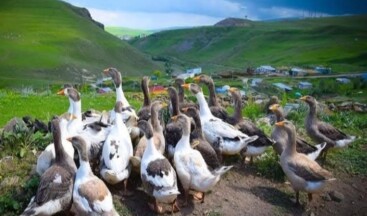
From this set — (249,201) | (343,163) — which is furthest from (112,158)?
(343,163)

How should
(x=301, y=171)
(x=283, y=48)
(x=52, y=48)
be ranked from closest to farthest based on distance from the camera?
(x=301, y=171)
(x=52, y=48)
(x=283, y=48)

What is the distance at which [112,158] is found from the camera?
9.95 meters

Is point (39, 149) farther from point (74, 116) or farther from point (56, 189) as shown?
point (56, 189)

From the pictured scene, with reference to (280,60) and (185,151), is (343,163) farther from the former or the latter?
(280,60)

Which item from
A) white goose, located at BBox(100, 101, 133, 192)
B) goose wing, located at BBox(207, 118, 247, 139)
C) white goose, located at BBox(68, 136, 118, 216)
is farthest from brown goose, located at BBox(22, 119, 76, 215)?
goose wing, located at BBox(207, 118, 247, 139)

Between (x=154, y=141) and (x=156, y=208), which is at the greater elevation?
(x=154, y=141)

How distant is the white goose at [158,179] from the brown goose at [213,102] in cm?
465

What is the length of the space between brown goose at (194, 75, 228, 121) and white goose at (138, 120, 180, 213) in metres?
4.65

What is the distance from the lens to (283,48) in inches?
6122

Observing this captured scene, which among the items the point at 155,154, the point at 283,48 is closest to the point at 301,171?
the point at 155,154

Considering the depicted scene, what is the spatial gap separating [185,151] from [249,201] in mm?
2022

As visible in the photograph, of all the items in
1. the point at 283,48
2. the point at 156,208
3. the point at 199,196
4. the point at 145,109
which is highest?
the point at 145,109

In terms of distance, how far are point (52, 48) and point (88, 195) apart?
120m

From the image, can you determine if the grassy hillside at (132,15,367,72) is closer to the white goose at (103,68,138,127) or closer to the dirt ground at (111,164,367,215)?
the white goose at (103,68,138,127)
